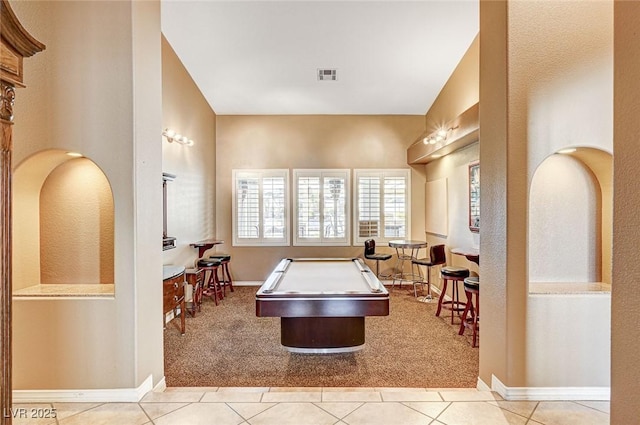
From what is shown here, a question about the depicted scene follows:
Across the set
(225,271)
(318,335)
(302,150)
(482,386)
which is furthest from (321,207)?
(482,386)

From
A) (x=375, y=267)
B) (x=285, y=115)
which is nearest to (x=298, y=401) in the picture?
(x=375, y=267)

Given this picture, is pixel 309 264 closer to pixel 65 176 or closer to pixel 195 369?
pixel 195 369

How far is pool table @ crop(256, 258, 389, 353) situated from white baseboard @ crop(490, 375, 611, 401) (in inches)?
41.0

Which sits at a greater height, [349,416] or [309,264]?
[309,264]

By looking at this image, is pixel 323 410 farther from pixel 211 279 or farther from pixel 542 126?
pixel 211 279

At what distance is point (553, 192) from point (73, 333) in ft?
12.0

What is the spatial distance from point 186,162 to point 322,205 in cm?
285

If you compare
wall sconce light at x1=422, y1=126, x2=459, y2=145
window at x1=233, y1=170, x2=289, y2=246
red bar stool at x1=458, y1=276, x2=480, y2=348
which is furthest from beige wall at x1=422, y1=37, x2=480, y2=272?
window at x1=233, y1=170, x2=289, y2=246

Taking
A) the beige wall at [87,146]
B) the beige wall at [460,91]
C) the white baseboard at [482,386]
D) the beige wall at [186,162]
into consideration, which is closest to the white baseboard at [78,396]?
the beige wall at [87,146]

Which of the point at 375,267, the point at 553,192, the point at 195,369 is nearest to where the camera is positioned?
the point at 553,192

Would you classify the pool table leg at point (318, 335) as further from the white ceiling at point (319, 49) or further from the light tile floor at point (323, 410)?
the white ceiling at point (319, 49)

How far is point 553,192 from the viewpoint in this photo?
276cm

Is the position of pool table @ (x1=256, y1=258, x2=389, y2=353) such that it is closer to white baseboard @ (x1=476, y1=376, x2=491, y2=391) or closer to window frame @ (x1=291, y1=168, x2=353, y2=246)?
white baseboard @ (x1=476, y1=376, x2=491, y2=391)

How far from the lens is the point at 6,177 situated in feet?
5.17
